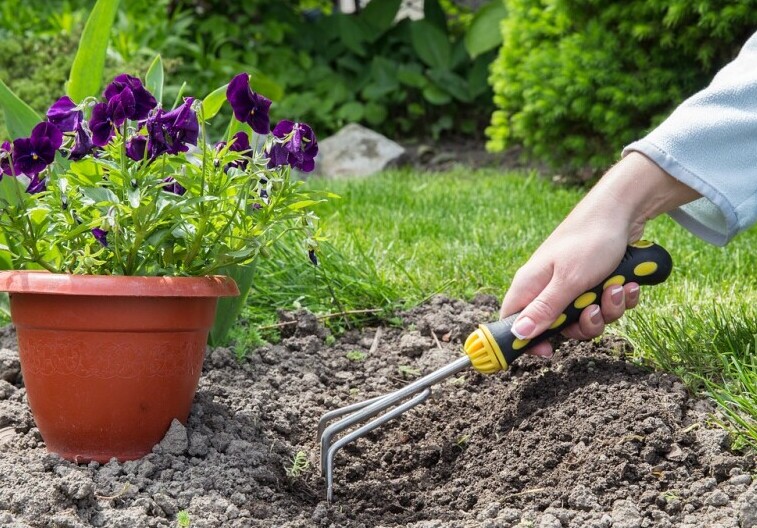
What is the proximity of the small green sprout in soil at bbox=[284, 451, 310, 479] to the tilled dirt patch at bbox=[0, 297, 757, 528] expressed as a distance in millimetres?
12

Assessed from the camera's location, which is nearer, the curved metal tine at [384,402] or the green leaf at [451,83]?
the curved metal tine at [384,402]

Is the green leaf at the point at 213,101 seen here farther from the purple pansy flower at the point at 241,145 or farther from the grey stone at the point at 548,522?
the grey stone at the point at 548,522

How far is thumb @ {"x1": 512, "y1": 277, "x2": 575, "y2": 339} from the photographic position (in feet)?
6.22

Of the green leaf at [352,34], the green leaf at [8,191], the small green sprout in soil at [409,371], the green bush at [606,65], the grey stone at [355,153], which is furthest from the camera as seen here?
the green leaf at [352,34]

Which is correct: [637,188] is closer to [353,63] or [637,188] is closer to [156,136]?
[156,136]

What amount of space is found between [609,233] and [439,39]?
5290 millimetres

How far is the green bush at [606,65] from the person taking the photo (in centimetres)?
448

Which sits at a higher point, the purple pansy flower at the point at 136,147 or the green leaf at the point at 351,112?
the purple pansy flower at the point at 136,147

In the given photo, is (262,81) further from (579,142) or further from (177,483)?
(177,483)

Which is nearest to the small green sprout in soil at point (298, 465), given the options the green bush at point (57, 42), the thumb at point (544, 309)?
the thumb at point (544, 309)

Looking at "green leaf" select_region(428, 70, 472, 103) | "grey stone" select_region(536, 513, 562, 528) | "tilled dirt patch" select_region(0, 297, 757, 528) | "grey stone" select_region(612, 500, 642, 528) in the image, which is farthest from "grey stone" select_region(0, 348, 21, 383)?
"green leaf" select_region(428, 70, 472, 103)

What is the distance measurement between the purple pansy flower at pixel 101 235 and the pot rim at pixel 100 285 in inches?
3.5

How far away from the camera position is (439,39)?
693cm

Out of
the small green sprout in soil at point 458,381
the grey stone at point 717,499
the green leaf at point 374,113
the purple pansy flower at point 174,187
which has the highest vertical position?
the purple pansy flower at point 174,187
